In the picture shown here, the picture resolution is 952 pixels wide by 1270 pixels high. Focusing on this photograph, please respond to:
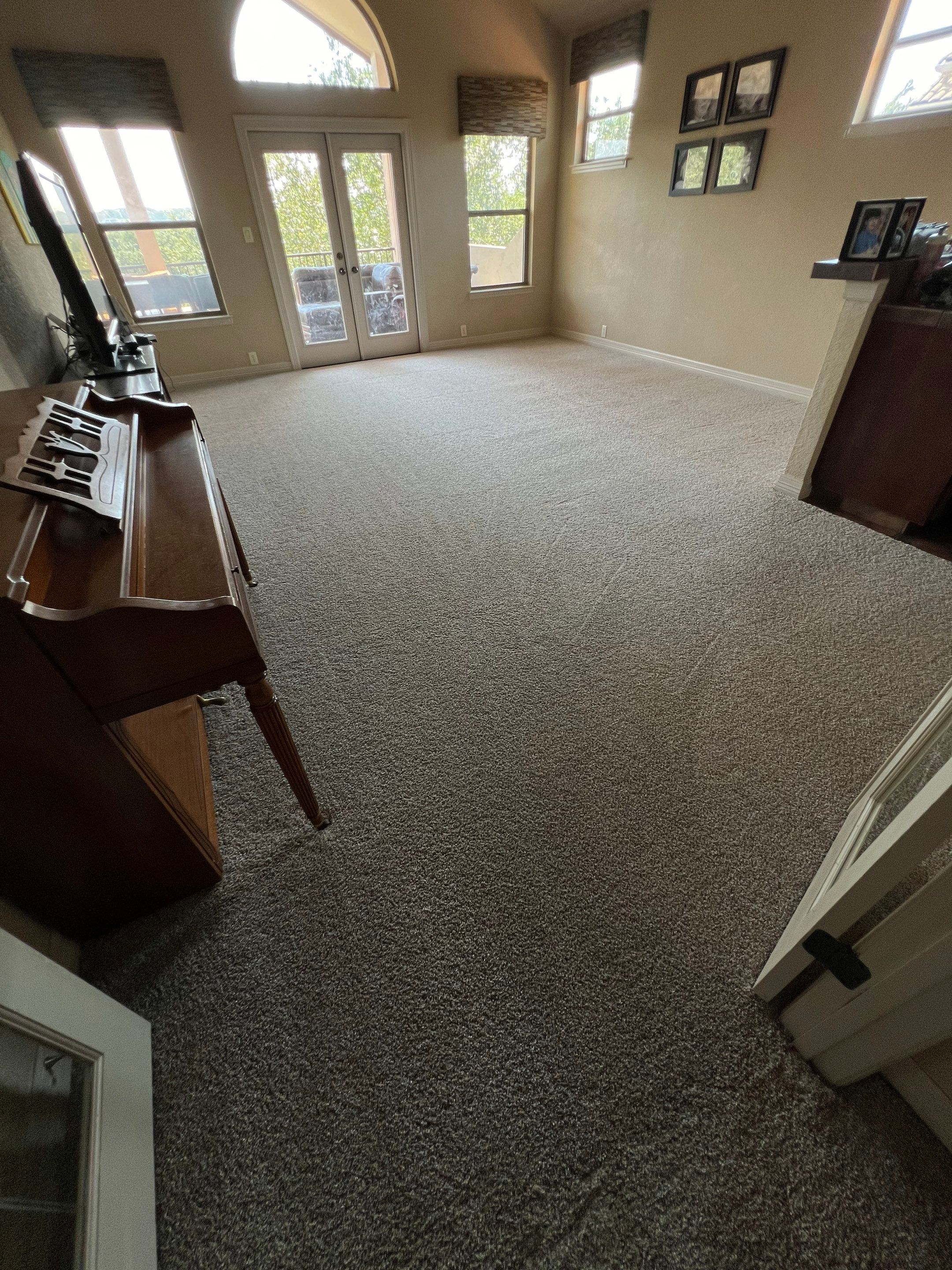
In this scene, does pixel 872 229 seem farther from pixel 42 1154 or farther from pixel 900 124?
pixel 42 1154

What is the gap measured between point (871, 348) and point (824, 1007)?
260 centimetres

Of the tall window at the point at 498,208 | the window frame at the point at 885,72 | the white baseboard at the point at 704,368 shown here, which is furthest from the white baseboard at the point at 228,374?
the window frame at the point at 885,72

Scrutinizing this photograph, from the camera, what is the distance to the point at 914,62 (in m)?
2.93

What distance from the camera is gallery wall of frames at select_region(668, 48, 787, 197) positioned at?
11.5ft

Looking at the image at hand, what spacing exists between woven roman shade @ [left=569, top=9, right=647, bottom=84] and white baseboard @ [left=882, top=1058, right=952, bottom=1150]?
6.31 m

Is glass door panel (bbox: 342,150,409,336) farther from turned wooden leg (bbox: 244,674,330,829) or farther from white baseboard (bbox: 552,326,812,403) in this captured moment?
turned wooden leg (bbox: 244,674,330,829)

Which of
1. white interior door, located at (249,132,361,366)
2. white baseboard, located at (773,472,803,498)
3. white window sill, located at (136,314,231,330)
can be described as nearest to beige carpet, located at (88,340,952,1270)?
white baseboard, located at (773,472,803,498)

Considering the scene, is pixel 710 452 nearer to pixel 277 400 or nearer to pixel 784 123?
pixel 784 123

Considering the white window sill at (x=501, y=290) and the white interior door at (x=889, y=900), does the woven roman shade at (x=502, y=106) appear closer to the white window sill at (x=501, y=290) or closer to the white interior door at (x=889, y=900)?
the white window sill at (x=501, y=290)

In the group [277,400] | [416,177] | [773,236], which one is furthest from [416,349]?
[773,236]

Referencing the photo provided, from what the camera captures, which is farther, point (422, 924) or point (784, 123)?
point (784, 123)

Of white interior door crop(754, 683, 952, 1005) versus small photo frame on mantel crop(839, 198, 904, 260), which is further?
small photo frame on mantel crop(839, 198, 904, 260)

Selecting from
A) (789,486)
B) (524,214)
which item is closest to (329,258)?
(524,214)

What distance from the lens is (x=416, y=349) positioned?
5.54 metres
